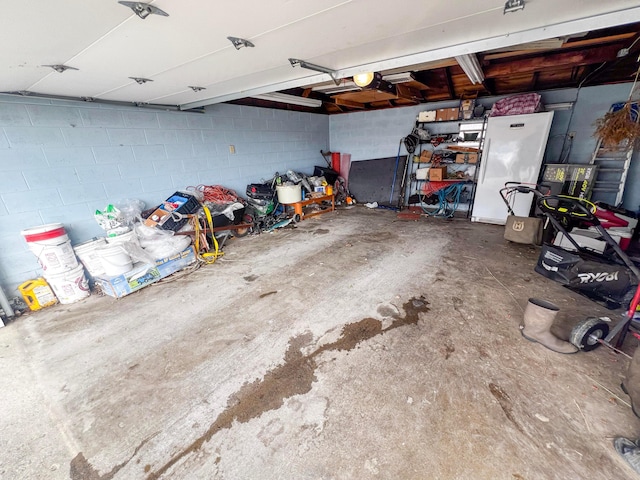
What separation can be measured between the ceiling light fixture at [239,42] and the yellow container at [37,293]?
3.05 m

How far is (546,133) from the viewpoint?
3.71 meters

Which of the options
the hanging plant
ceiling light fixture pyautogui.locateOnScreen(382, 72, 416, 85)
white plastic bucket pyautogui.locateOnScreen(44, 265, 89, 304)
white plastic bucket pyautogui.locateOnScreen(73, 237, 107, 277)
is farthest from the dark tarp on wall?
white plastic bucket pyautogui.locateOnScreen(44, 265, 89, 304)

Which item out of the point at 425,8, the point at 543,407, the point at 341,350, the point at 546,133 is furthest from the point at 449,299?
the point at 546,133

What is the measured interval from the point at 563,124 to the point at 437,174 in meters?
1.96

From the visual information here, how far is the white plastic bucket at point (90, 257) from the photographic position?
2.77 meters

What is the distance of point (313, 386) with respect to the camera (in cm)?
158

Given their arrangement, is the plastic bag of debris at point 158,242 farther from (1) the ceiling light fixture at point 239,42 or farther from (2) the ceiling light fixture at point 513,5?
(2) the ceiling light fixture at point 513,5

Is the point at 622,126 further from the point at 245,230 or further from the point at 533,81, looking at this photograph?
the point at 245,230

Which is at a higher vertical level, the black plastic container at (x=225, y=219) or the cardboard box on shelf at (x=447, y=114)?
the cardboard box on shelf at (x=447, y=114)

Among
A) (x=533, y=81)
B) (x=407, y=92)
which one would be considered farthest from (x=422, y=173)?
(x=533, y=81)

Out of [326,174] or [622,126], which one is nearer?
[622,126]

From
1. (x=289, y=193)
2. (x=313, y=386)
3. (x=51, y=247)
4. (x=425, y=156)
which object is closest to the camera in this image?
(x=313, y=386)

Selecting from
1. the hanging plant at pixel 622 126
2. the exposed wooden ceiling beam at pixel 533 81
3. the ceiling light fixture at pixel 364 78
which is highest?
the exposed wooden ceiling beam at pixel 533 81

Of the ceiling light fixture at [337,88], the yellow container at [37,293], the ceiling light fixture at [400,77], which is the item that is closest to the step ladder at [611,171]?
the ceiling light fixture at [400,77]
